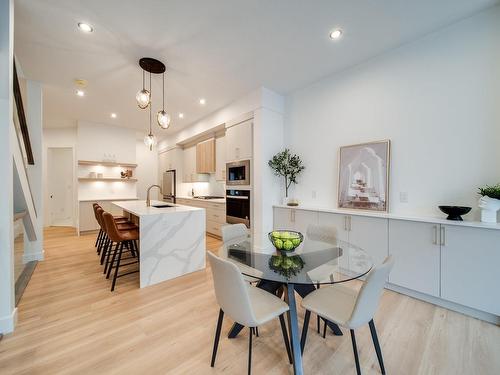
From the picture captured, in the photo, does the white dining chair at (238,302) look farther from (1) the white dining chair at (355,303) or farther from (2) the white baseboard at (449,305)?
(2) the white baseboard at (449,305)

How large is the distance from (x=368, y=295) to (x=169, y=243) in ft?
7.84

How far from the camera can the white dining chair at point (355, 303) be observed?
122cm

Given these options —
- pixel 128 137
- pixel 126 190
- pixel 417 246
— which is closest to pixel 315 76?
pixel 417 246

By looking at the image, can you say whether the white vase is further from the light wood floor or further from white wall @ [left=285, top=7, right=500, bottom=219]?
the light wood floor

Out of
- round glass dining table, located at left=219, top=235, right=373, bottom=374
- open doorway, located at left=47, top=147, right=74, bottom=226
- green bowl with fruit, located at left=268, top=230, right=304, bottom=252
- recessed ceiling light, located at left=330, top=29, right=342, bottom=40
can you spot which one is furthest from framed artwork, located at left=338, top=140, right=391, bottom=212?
open doorway, located at left=47, top=147, right=74, bottom=226

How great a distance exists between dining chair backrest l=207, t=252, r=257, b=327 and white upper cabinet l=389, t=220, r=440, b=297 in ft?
6.71

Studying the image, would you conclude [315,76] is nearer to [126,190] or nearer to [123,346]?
[123,346]

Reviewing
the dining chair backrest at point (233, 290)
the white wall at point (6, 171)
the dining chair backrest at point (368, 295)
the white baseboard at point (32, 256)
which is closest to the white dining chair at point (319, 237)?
the dining chair backrest at point (368, 295)

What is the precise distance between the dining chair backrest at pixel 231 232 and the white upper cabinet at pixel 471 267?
6.85 feet

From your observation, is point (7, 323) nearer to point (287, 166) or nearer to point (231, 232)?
point (231, 232)

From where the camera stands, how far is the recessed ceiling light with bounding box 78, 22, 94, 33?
2.26 metres

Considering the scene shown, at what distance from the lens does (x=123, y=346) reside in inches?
65.9

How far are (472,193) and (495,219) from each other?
33cm

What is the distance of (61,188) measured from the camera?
6539 millimetres
